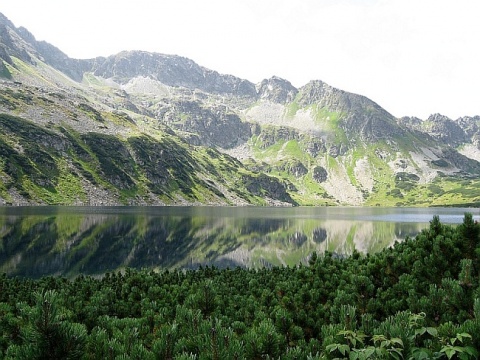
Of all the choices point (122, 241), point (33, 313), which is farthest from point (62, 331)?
point (122, 241)

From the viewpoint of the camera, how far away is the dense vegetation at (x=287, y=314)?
15.1ft

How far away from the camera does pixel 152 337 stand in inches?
427

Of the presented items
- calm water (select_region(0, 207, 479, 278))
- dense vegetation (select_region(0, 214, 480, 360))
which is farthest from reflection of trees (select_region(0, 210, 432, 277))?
dense vegetation (select_region(0, 214, 480, 360))

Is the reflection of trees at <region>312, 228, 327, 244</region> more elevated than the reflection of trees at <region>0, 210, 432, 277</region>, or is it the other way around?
the reflection of trees at <region>0, 210, 432, 277</region>

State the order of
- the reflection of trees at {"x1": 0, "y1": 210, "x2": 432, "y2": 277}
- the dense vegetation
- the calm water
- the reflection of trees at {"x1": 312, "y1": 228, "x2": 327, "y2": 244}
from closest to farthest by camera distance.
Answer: the dense vegetation
the calm water
the reflection of trees at {"x1": 0, "y1": 210, "x2": 432, "y2": 277}
the reflection of trees at {"x1": 312, "y1": 228, "x2": 327, "y2": 244}

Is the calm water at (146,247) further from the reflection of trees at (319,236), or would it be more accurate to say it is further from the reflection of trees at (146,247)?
the reflection of trees at (319,236)

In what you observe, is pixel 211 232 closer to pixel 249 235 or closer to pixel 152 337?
pixel 249 235

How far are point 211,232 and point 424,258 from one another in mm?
87496

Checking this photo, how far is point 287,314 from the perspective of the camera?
33.9ft

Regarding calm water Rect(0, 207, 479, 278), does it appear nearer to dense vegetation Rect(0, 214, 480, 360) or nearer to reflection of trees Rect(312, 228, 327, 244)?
reflection of trees Rect(312, 228, 327, 244)

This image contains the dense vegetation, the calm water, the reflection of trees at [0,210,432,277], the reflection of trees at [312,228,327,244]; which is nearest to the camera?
the dense vegetation

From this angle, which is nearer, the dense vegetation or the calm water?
the dense vegetation

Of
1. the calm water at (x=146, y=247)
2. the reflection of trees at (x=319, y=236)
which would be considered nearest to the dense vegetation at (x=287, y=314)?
the calm water at (x=146, y=247)

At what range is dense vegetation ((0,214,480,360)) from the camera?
4.60m
